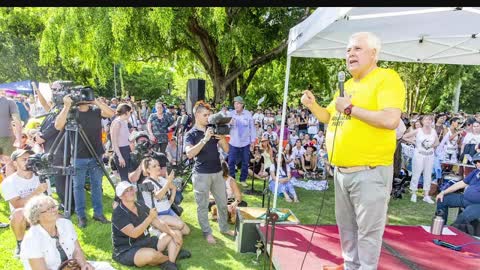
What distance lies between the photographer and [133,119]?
8.34 metres

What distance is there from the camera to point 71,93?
4121 mm

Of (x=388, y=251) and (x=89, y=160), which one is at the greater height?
(x=89, y=160)

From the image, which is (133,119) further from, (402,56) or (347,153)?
(347,153)

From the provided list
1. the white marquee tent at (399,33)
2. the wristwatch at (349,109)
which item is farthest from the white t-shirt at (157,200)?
the wristwatch at (349,109)

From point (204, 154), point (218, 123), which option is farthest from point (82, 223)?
point (218, 123)

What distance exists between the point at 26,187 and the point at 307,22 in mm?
3450

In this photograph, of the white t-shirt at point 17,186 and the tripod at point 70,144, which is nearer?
the white t-shirt at point 17,186

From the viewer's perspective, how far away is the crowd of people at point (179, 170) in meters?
2.15

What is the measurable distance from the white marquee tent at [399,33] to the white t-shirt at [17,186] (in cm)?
278

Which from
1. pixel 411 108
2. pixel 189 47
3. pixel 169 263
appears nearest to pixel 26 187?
pixel 169 263

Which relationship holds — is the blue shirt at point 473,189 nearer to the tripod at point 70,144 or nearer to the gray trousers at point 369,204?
the gray trousers at point 369,204

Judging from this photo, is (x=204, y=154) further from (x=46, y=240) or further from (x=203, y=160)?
(x=46, y=240)

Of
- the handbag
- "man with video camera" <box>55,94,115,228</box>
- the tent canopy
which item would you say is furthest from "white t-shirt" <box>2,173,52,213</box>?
the tent canopy

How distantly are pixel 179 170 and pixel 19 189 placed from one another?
2.65 meters
